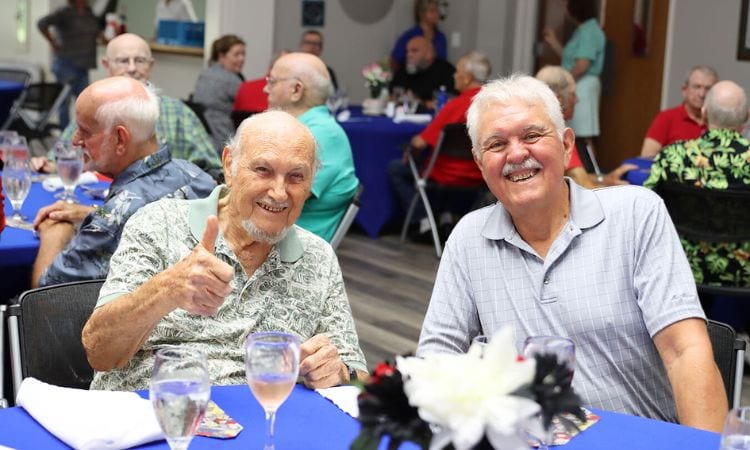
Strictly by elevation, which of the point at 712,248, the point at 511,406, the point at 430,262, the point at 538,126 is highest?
the point at 538,126

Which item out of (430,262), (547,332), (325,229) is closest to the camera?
(547,332)

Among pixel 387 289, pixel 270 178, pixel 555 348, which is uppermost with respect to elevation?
pixel 270 178

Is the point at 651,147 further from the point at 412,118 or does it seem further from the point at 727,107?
the point at 412,118

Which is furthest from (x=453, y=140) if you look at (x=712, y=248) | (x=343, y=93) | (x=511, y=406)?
(x=511, y=406)

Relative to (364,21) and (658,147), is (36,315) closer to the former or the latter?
(658,147)

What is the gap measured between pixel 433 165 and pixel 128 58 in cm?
237

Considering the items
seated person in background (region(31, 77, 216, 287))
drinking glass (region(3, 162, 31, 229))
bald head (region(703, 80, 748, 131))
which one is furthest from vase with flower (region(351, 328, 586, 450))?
bald head (region(703, 80, 748, 131))

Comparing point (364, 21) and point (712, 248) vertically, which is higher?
point (364, 21)

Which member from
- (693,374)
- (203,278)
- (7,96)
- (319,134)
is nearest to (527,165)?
(693,374)

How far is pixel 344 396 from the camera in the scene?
6.81 feet

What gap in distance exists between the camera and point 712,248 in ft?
15.2

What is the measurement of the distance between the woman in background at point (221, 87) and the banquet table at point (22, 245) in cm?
371

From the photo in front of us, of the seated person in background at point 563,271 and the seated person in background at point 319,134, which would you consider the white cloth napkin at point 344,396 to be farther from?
the seated person in background at point 319,134

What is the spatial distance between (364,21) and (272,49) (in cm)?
127
